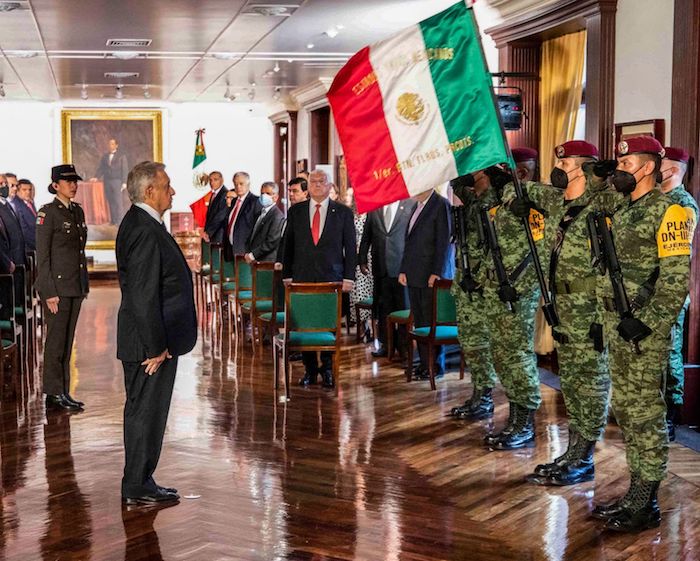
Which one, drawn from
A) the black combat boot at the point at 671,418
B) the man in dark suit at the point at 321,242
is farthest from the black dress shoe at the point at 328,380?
the black combat boot at the point at 671,418

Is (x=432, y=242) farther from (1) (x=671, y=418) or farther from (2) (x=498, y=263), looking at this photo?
(1) (x=671, y=418)

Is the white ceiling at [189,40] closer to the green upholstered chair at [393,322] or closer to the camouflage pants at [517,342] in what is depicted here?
the green upholstered chair at [393,322]

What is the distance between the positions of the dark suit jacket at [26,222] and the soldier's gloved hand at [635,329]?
Result: 8.72 meters

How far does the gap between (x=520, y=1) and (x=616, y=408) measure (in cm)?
501

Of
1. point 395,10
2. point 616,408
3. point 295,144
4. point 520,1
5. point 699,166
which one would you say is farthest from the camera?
point 295,144

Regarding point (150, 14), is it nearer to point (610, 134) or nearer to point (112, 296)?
point (610, 134)

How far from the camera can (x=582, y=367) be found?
494 centimetres

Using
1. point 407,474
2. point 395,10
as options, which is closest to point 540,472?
point 407,474

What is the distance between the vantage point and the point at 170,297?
4.61 metres

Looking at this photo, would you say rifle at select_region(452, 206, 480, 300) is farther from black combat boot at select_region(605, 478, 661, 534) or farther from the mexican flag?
black combat boot at select_region(605, 478, 661, 534)

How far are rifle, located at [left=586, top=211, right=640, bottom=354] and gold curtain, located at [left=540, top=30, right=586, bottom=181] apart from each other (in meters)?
4.23

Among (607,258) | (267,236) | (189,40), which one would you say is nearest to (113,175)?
(189,40)

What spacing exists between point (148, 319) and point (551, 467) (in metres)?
2.21

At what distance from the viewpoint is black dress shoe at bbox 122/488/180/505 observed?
480 cm
